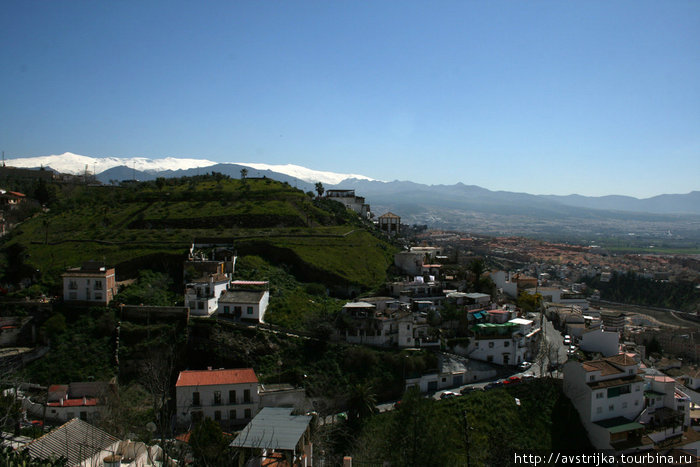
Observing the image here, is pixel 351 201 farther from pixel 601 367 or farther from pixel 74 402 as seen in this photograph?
pixel 74 402

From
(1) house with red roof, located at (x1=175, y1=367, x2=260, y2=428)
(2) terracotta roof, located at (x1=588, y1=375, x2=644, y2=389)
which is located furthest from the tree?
(2) terracotta roof, located at (x1=588, y1=375, x2=644, y2=389)

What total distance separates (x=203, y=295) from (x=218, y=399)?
7889 millimetres

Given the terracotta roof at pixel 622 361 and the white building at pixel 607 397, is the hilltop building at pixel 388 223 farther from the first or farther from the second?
the white building at pixel 607 397

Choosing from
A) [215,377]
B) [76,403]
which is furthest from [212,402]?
[76,403]

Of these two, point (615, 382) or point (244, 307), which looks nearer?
point (615, 382)

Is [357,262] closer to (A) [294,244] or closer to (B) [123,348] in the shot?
(A) [294,244]

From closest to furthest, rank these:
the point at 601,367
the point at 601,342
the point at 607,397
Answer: the point at 607,397
the point at 601,367
the point at 601,342

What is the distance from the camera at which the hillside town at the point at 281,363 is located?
60.4 feet

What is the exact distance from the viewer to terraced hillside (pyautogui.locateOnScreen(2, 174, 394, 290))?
34.8 meters

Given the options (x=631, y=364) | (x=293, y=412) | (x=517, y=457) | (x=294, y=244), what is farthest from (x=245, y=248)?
(x=631, y=364)

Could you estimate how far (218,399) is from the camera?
74.0ft

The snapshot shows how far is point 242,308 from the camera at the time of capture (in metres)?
→ 28.1

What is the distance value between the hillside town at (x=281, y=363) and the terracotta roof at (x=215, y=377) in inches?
3.3

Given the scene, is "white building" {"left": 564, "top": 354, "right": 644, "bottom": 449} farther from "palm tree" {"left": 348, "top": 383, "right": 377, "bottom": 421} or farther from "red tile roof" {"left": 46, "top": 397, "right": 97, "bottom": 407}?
"red tile roof" {"left": 46, "top": 397, "right": 97, "bottom": 407}
